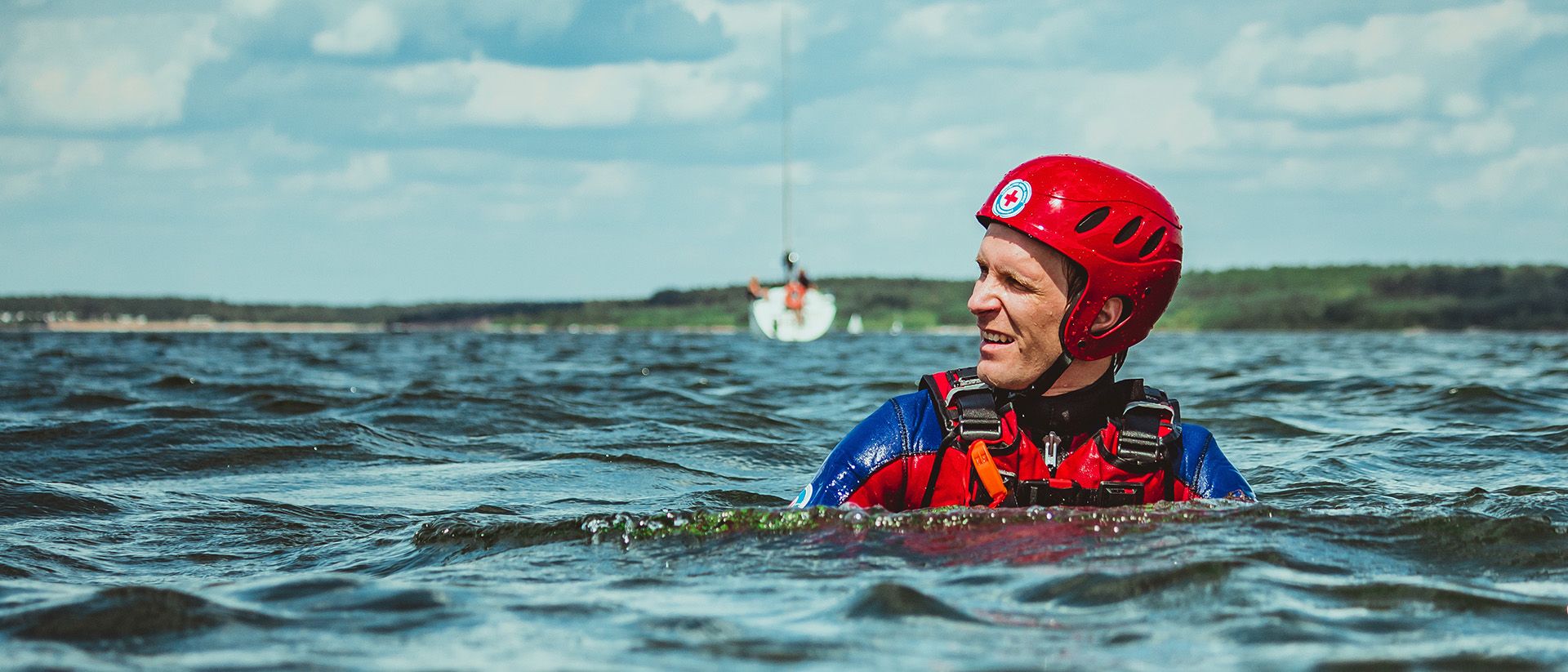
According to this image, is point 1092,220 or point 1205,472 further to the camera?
point 1205,472

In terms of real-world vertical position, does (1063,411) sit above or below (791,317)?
above

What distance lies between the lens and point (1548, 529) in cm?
627

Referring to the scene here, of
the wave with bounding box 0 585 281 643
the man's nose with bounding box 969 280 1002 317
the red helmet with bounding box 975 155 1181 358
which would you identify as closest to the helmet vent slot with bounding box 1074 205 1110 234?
the red helmet with bounding box 975 155 1181 358

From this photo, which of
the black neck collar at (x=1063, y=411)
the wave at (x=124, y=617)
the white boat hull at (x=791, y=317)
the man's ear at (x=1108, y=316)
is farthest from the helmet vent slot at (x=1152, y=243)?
the white boat hull at (x=791, y=317)

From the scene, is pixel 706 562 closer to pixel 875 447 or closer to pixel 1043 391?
pixel 875 447

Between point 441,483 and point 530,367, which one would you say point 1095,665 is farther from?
point 530,367

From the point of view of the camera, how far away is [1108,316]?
6.27 meters

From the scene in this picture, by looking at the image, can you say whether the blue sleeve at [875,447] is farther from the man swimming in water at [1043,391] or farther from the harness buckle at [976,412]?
the harness buckle at [976,412]

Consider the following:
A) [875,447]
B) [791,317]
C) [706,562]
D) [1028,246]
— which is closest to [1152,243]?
[1028,246]

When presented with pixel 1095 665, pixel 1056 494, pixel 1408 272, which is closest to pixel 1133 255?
pixel 1056 494

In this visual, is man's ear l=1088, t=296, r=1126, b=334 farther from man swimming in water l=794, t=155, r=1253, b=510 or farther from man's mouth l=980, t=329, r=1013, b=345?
man's mouth l=980, t=329, r=1013, b=345

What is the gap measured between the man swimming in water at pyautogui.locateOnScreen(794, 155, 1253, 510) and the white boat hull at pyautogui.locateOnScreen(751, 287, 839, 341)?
69201 mm

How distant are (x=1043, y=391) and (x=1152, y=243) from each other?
781mm

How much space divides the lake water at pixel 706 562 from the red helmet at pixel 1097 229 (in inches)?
30.9
